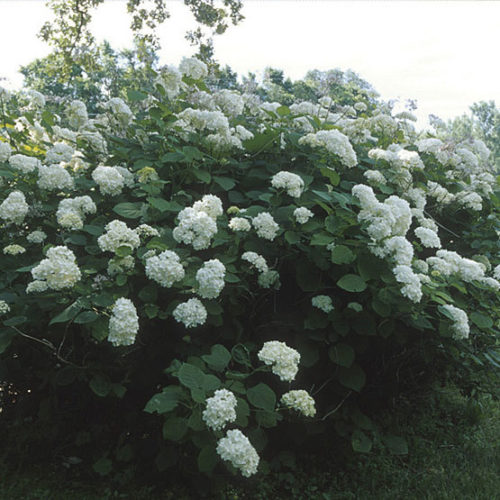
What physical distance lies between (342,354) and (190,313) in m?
1.04

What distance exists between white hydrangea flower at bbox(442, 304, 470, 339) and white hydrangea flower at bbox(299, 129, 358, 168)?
128 centimetres

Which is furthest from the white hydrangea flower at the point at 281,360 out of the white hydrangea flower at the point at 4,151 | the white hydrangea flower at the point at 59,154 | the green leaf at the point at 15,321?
the white hydrangea flower at the point at 4,151

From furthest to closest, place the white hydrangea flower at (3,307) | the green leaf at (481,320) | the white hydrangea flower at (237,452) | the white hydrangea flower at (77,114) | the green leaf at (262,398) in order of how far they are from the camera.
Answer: the white hydrangea flower at (77,114), the green leaf at (481,320), the white hydrangea flower at (3,307), the green leaf at (262,398), the white hydrangea flower at (237,452)

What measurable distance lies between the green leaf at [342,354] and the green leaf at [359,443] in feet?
2.12

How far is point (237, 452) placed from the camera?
2105mm

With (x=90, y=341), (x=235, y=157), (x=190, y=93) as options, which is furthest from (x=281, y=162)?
(x=90, y=341)

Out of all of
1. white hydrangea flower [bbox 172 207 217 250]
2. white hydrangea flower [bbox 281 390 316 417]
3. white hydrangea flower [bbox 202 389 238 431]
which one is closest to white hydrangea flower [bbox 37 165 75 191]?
white hydrangea flower [bbox 172 207 217 250]

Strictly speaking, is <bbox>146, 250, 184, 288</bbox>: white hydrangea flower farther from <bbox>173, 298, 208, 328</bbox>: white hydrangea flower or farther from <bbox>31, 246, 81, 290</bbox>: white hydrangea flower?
<bbox>31, 246, 81, 290</bbox>: white hydrangea flower

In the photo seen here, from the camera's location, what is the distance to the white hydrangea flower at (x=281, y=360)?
2408 millimetres

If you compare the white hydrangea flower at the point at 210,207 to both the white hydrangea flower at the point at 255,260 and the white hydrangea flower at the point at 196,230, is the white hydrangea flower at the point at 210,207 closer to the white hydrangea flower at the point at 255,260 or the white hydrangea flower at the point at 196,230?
the white hydrangea flower at the point at 196,230

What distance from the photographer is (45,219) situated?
11.2 feet

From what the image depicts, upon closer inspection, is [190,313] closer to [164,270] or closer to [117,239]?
[164,270]

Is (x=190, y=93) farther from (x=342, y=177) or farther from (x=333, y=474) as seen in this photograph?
(x=333, y=474)

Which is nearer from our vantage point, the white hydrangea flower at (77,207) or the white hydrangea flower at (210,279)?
the white hydrangea flower at (210,279)
